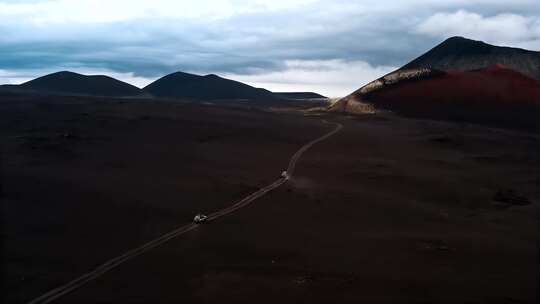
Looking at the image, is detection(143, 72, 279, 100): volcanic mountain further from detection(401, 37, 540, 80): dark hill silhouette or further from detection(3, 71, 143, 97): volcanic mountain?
detection(401, 37, 540, 80): dark hill silhouette

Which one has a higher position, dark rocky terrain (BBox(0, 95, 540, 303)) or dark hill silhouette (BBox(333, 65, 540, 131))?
dark hill silhouette (BBox(333, 65, 540, 131))

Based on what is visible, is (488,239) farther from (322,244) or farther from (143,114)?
(143,114)

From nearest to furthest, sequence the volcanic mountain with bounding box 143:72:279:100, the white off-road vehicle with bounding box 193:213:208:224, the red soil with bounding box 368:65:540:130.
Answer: the white off-road vehicle with bounding box 193:213:208:224 → the red soil with bounding box 368:65:540:130 → the volcanic mountain with bounding box 143:72:279:100

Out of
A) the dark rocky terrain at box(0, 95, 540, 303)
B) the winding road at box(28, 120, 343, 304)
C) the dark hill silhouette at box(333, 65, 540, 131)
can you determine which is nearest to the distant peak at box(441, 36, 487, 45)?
the dark hill silhouette at box(333, 65, 540, 131)

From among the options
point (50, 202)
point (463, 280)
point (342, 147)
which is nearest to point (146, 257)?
point (50, 202)

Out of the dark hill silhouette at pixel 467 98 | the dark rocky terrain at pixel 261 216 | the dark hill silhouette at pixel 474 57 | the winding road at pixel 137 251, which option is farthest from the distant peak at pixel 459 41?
the winding road at pixel 137 251
